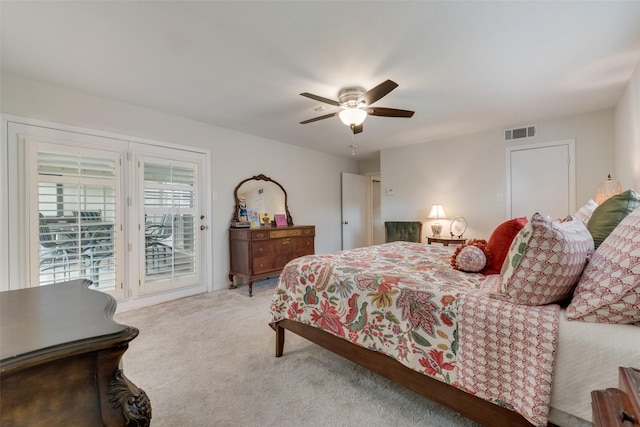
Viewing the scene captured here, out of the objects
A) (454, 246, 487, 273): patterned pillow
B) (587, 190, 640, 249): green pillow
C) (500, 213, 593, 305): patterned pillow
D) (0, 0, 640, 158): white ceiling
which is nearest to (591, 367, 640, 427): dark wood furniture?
(500, 213, 593, 305): patterned pillow

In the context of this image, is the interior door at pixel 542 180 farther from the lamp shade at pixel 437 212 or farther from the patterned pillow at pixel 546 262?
the patterned pillow at pixel 546 262

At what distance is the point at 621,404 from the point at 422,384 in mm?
871

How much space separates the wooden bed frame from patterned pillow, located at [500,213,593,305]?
1.57 feet

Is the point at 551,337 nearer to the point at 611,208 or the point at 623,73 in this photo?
the point at 611,208

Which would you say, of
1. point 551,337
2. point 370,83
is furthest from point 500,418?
point 370,83

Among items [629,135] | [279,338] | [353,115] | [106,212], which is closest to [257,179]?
[106,212]

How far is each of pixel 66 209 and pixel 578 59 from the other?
15.8 feet

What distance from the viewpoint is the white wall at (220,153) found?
254 cm

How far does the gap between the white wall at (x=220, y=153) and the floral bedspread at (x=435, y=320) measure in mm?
2397

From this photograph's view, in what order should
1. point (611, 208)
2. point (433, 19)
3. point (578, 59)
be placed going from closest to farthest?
point (611, 208) < point (433, 19) < point (578, 59)

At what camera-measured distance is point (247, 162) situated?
425cm

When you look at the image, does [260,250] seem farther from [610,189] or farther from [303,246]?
[610,189]

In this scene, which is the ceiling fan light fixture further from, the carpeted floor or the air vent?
the air vent

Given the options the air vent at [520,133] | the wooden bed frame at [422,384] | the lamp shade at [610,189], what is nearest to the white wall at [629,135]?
the lamp shade at [610,189]
